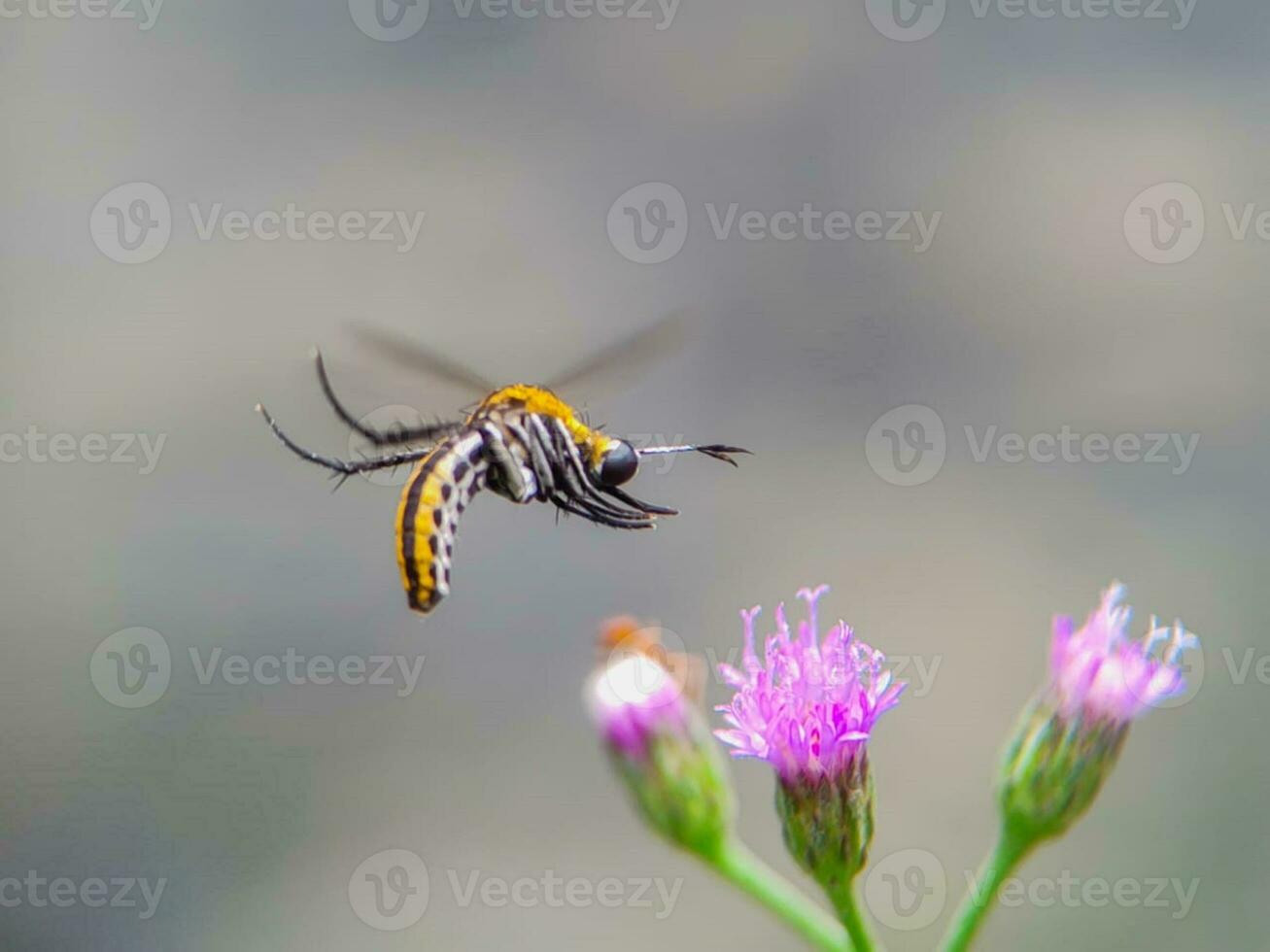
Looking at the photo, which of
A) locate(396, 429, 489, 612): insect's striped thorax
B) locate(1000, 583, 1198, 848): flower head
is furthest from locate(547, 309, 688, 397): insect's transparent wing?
locate(1000, 583, 1198, 848): flower head

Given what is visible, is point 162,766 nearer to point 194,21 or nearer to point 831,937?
point 194,21

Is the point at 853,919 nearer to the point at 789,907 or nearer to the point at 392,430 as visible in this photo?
the point at 789,907

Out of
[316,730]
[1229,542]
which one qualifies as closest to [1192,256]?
[1229,542]

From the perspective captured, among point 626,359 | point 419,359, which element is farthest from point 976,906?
point 419,359

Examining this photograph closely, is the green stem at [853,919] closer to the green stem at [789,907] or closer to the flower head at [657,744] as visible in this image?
the green stem at [789,907]

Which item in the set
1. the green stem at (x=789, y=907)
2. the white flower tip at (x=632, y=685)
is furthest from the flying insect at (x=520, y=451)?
the green stem at (x=789, y=907)

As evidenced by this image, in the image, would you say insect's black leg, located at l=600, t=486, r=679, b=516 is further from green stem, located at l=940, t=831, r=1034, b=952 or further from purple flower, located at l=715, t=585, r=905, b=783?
green stem, located at l=940, t=831, r=1034, b=952
